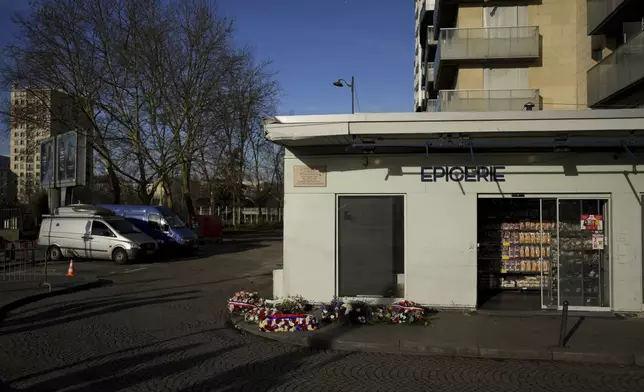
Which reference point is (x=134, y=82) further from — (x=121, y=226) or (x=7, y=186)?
(x=7, y=186)

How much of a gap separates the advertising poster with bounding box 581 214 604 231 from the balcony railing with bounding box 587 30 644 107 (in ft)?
27.4

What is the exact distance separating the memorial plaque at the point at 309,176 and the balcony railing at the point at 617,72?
1168cm

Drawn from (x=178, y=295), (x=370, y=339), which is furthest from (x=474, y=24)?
(x=370, y=339)

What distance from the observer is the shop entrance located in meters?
10.9

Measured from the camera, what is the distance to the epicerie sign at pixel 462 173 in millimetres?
10758

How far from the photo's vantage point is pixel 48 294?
13.1m

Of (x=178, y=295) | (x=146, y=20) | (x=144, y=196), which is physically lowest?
(x=178, y=295)

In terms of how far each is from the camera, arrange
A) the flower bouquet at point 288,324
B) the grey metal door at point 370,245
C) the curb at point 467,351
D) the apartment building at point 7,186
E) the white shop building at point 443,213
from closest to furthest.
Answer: the curb at point 467,351 → the flower bouquet at point 288,324 → the white shop building at point 443,213 → the grey metal door at point 370,245 → the apartment building at point 7,186

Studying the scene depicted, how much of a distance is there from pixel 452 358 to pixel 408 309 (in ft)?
6.47

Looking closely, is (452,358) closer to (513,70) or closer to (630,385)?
(630,385)

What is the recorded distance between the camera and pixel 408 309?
9.84m

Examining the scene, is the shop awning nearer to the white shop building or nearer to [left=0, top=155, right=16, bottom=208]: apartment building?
the white shop building

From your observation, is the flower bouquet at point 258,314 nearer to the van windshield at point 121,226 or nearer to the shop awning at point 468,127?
the shop awning at point 468,127

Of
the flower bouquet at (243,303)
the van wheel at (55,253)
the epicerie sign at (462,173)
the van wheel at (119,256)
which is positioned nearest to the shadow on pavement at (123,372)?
the flower bouquet at (243,303)
